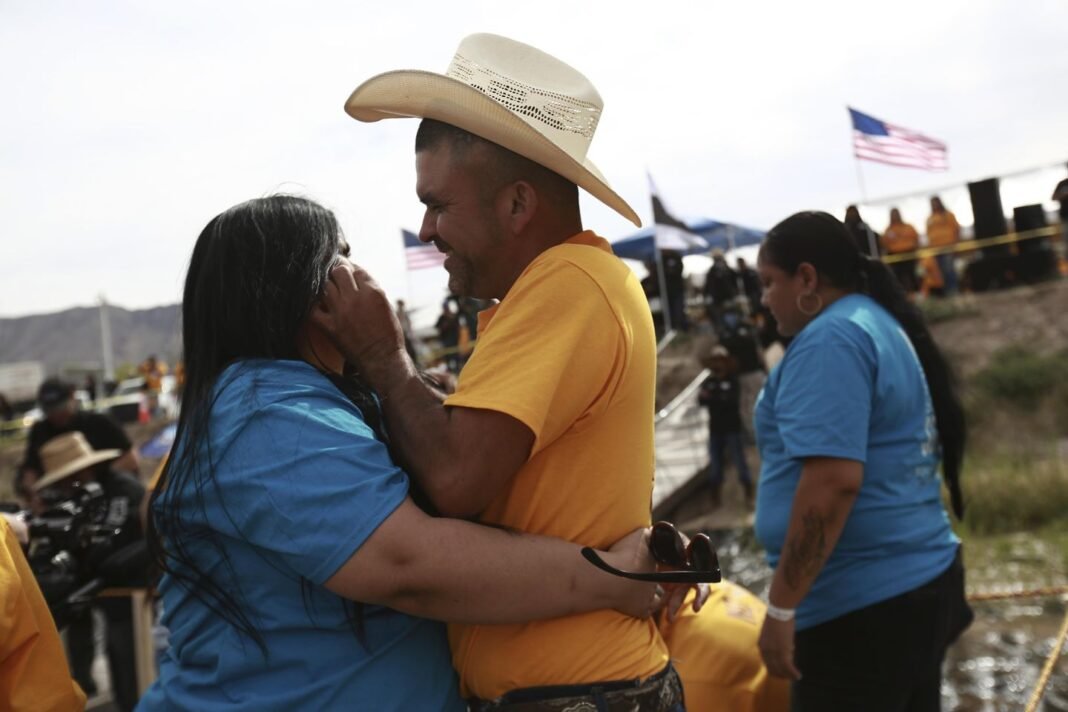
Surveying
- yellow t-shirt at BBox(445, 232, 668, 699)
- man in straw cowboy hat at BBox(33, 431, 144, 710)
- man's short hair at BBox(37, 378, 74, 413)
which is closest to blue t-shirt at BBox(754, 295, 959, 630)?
yellow t-shirt at BBox(445, 232, 668, 699)

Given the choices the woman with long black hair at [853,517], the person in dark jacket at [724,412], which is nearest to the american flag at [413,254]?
the person in dark jacket at [724,412]

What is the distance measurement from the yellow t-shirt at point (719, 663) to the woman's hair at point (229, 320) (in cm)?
149

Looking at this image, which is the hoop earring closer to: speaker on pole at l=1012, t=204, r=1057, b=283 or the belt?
the belt

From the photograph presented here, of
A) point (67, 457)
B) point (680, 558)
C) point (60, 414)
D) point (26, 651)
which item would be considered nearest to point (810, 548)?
point (680, 558)

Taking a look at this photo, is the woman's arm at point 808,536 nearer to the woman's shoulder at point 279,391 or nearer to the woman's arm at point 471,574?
the woman's arm at point 471,574

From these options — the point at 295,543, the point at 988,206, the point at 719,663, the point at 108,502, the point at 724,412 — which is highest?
the point at 988,206

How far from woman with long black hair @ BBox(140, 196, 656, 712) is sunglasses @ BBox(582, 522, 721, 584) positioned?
39 millimetres

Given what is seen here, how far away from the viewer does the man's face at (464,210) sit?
1841 millimetres

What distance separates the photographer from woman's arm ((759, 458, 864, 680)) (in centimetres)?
275

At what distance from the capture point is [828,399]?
279cm

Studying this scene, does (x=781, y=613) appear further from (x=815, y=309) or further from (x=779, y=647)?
(x=815, y=309)

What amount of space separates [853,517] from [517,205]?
63.5 inches

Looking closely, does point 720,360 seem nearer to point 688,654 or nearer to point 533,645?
point 688,654

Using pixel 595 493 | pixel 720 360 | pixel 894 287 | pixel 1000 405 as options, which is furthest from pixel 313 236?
pixel 1000 405
